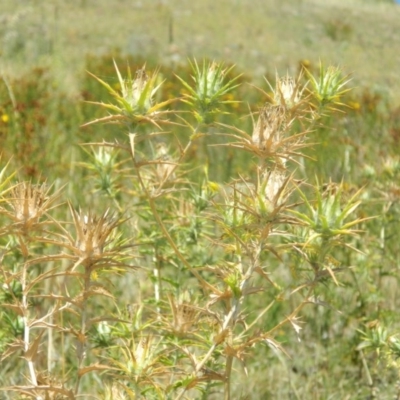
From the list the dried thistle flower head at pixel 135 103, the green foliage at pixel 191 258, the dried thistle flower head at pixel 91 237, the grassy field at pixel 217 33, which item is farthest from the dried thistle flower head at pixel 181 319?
the grassy field at pixel 217 33

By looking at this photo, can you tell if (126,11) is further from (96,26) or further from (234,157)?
(234,157)

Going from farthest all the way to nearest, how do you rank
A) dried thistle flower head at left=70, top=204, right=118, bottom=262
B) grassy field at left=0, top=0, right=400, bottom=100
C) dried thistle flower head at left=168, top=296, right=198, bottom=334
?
grassy field at left=0, top=0, right=400, bottom=100 → dried thistle flower head at left=168, top=296, right=198, bottom=334 → dried thistle flower head at left=70, top=204, right=118, bottom=262

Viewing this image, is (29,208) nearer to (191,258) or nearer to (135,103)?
(135,103)

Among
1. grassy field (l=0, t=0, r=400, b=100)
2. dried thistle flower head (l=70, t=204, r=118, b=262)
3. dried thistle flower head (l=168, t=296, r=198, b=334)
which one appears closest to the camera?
dried thistle flower head (l=70, t=204, r=118, b=262)

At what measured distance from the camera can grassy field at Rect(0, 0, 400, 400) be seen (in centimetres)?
108

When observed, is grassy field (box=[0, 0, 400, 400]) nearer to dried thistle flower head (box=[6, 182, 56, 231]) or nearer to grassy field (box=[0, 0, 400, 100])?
dried thistle flower head (box=[6, 182, 56, 231])

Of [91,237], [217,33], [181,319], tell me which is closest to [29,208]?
[91,237]

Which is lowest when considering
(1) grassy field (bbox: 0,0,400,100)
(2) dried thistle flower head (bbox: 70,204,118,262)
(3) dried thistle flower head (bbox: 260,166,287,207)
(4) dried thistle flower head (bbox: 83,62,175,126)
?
(1) grassy field (bbox: 0,0,400,100)

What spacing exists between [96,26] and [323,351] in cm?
1405

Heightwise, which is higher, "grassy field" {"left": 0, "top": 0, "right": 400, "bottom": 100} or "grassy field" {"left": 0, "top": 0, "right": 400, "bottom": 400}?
"grassy field" {"left": 0, "top": 0, "right": 400, "bottom": 400}

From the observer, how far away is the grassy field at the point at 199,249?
1082 millimetres

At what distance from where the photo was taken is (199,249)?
187cm

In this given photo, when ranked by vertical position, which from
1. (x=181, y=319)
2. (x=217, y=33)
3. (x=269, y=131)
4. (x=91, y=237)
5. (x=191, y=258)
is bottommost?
(x=217, y=33)

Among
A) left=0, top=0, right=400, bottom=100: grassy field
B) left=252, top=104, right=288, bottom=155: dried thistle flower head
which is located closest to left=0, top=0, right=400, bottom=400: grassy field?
left=252, top=104, right=288, bottom=155: dried thistle flower head
